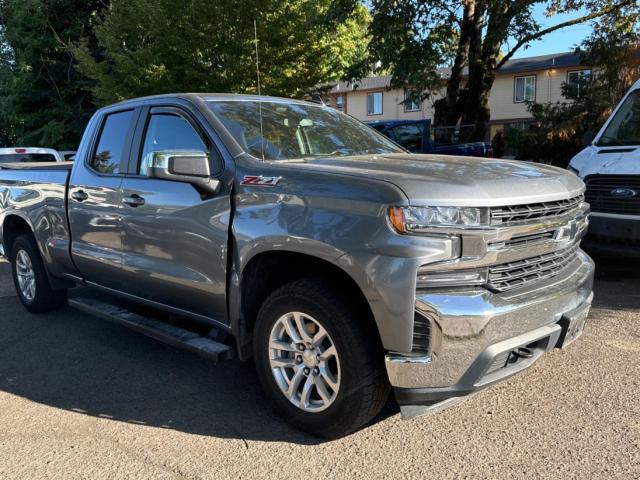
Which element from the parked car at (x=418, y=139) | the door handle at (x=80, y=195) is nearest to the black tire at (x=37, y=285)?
the door handle at (x=80, y=195)

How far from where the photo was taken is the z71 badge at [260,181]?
339 cm

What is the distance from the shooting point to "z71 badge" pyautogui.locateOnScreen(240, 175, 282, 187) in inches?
133

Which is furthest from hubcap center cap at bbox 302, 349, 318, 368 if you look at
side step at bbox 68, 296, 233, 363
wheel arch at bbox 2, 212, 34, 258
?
wheel arch at bbox 2, 212, 34, 258

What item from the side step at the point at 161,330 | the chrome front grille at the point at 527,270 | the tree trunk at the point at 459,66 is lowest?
the side step at the point at 161,330

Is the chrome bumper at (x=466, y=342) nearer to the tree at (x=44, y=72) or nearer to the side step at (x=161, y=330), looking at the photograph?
the side step at (x=161, y=330)

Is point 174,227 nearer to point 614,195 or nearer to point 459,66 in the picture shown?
point 614,195

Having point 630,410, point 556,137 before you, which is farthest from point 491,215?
point 556,137

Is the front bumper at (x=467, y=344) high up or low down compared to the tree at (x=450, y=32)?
down

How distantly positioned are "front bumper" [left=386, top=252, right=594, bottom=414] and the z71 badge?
1130 mm

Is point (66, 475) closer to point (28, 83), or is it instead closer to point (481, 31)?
point (481, 31)

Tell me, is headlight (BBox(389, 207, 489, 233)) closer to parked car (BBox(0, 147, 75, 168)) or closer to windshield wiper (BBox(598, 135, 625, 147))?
windshield wiper (BBox(598, 135, 625, 147))

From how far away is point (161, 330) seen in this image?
4199 millimetres

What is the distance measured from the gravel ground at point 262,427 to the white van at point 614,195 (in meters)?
1.34

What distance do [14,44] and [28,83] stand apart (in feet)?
5.49
